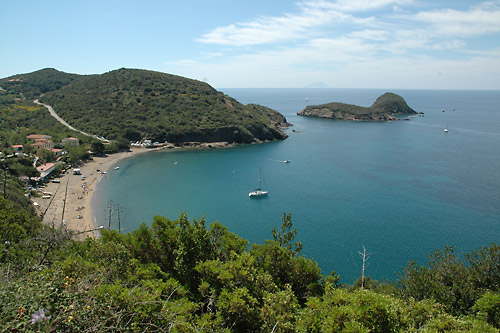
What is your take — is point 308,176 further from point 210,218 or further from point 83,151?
point 83,151

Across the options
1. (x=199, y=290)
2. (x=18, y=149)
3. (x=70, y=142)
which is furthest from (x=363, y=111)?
(x=199, y=290)

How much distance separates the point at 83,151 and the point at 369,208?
1803 inches

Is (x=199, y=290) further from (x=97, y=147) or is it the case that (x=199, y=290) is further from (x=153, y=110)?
(x=153, y=110)

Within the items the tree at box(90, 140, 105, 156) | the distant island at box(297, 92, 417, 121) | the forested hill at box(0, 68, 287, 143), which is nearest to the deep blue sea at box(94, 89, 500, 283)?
the tree at box(90, 140, 105, 156)

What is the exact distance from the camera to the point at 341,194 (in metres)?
37.9

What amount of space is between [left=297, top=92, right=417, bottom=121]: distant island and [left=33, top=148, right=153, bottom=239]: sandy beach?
8797cm

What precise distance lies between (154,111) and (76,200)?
141ft

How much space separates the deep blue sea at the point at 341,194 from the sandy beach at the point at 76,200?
1.59 meters

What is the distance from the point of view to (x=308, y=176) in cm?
4619

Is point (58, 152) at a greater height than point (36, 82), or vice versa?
point (36, 82)

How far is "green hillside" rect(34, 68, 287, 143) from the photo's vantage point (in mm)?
68188

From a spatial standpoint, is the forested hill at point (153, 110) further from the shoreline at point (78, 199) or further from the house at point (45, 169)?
the house at point (45, 169)

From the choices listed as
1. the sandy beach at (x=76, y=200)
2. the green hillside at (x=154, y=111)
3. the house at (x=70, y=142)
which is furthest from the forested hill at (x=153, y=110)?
the sandy beach at (x=76, y=200)

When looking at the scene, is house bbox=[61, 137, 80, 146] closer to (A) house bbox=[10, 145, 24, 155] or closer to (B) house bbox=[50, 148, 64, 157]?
(B) house bbox=[50, 148, 64, 157]
